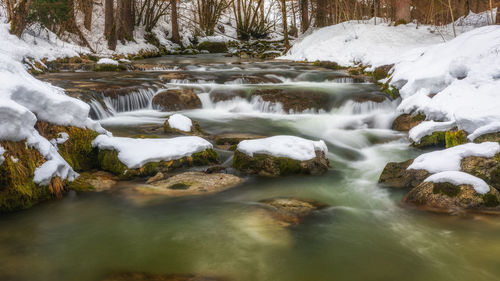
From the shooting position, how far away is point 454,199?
12.1 ft

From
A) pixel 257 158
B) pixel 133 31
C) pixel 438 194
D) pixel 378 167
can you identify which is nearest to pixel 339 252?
pixel 438 194

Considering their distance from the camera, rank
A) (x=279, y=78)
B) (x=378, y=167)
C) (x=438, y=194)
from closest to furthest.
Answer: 1. (x=438, y=194)
2. (x=378, y=167)
3. (x=279, y=78)

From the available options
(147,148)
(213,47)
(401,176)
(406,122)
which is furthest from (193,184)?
(213,47)

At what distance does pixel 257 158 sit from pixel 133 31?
1764cm

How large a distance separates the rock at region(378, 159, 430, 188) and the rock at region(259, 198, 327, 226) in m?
1.11

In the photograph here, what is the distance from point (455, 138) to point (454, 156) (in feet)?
4.51

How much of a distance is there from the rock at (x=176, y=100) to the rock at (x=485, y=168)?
599 cm

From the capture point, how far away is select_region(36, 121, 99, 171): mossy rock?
4.34m

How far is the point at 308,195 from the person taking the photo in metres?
4.25

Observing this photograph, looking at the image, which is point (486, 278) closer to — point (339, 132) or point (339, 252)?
point (339, 252)

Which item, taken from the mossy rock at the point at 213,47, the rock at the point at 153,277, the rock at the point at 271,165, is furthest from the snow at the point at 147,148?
the mossy rock at the point at 213,47

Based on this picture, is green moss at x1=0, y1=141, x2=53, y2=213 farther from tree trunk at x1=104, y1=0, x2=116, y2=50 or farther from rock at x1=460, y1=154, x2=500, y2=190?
tree trunk at x1=104, y1=0, x2=116, y2=50

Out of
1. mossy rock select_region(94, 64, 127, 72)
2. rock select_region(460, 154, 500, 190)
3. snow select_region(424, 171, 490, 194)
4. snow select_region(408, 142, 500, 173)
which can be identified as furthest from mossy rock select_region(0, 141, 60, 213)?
mossy rock select_region(94, 64, 127, 72)

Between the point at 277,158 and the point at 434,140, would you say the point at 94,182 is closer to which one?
the point at 277,158
